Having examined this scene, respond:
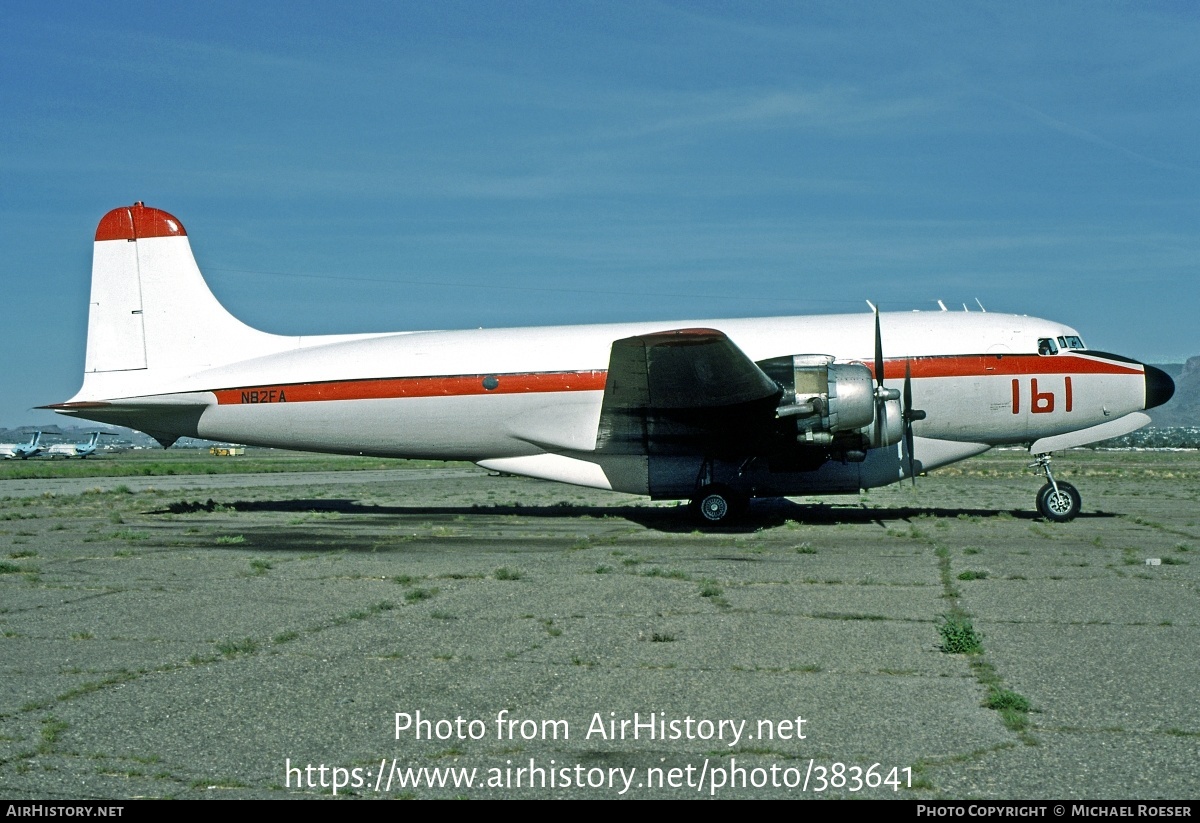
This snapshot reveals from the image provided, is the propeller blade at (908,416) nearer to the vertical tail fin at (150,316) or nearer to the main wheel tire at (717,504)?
the main wheel tire at (717,504)

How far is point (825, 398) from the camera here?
17.3 m

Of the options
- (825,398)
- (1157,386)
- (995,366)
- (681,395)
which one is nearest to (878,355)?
(825,398)

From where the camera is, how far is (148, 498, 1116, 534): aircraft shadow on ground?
20.0 metres

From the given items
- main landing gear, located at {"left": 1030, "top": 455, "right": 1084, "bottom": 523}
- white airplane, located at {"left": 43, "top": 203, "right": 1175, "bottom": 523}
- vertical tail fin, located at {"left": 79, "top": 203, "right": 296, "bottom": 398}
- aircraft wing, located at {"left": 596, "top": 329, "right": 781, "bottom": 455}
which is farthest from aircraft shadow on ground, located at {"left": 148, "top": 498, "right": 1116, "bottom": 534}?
vertical tail fin, located at {"left": 79, "top": 203, "right": 296, "bottom": 398}

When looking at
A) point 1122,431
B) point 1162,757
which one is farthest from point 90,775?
point 1122,431

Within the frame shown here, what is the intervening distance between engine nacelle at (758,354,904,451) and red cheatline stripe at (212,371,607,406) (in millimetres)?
4056

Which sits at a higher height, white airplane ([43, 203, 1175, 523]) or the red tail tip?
the red tail tip

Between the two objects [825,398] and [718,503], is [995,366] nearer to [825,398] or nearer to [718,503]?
[825,398]

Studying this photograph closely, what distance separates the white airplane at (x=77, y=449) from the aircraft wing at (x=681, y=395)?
8568 centimetres

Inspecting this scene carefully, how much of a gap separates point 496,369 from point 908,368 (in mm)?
8175

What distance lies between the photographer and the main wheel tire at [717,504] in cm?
1889

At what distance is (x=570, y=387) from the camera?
19984 mm

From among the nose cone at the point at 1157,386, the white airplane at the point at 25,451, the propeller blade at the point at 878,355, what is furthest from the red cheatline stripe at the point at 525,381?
the white airplane at the point at 25,451

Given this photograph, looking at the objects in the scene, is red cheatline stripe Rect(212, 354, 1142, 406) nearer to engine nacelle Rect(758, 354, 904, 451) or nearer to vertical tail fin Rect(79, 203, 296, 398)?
vertical tail fin Rect(79, 203, 296, 398)
